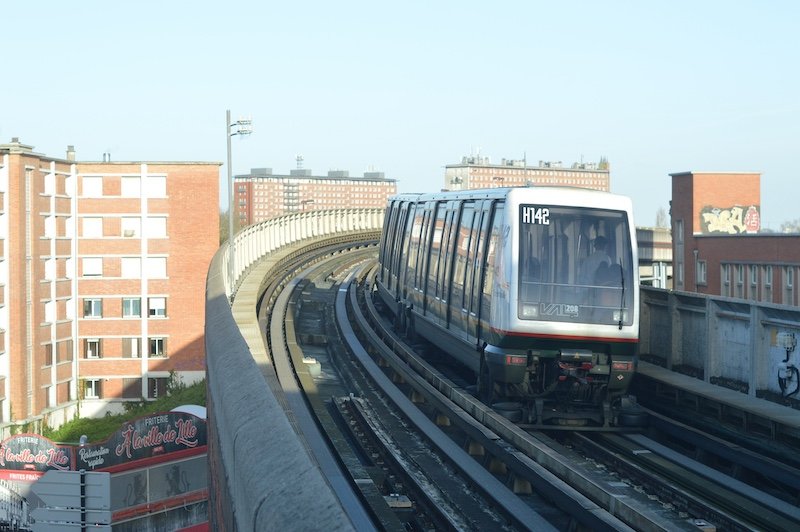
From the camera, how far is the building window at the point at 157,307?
75.0 m

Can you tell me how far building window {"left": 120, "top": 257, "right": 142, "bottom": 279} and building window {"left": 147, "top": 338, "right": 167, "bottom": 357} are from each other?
14.4ft

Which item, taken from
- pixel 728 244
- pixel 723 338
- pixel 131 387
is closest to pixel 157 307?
pixel 131 387

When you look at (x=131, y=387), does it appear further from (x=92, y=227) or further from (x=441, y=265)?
(x=441, y=265)

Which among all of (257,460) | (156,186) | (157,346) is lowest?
(157,346)

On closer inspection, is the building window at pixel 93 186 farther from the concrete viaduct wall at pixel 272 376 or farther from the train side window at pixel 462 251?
the train side window at pixel 462 251

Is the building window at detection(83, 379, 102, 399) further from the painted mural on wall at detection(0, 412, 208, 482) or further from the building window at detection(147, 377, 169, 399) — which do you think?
the painted mural on wall at detection(0, 412, 208, 482)

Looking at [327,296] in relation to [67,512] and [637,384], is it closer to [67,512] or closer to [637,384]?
[67,512]

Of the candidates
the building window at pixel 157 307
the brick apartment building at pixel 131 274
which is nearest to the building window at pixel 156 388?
the brick apartment building at pixel 131 274

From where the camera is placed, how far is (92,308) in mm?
74938

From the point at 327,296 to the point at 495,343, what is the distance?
17.8 meters

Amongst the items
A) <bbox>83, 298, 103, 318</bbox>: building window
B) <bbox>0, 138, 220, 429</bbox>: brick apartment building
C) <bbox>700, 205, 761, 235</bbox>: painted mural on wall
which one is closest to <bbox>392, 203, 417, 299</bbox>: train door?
<bbox>700, 205, 761, 235</bbox>: painted mural on wall

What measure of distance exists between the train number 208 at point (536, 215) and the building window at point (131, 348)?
65.0 metres

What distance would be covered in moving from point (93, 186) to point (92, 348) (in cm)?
1078

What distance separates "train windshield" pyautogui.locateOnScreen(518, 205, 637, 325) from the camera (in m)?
13.0
